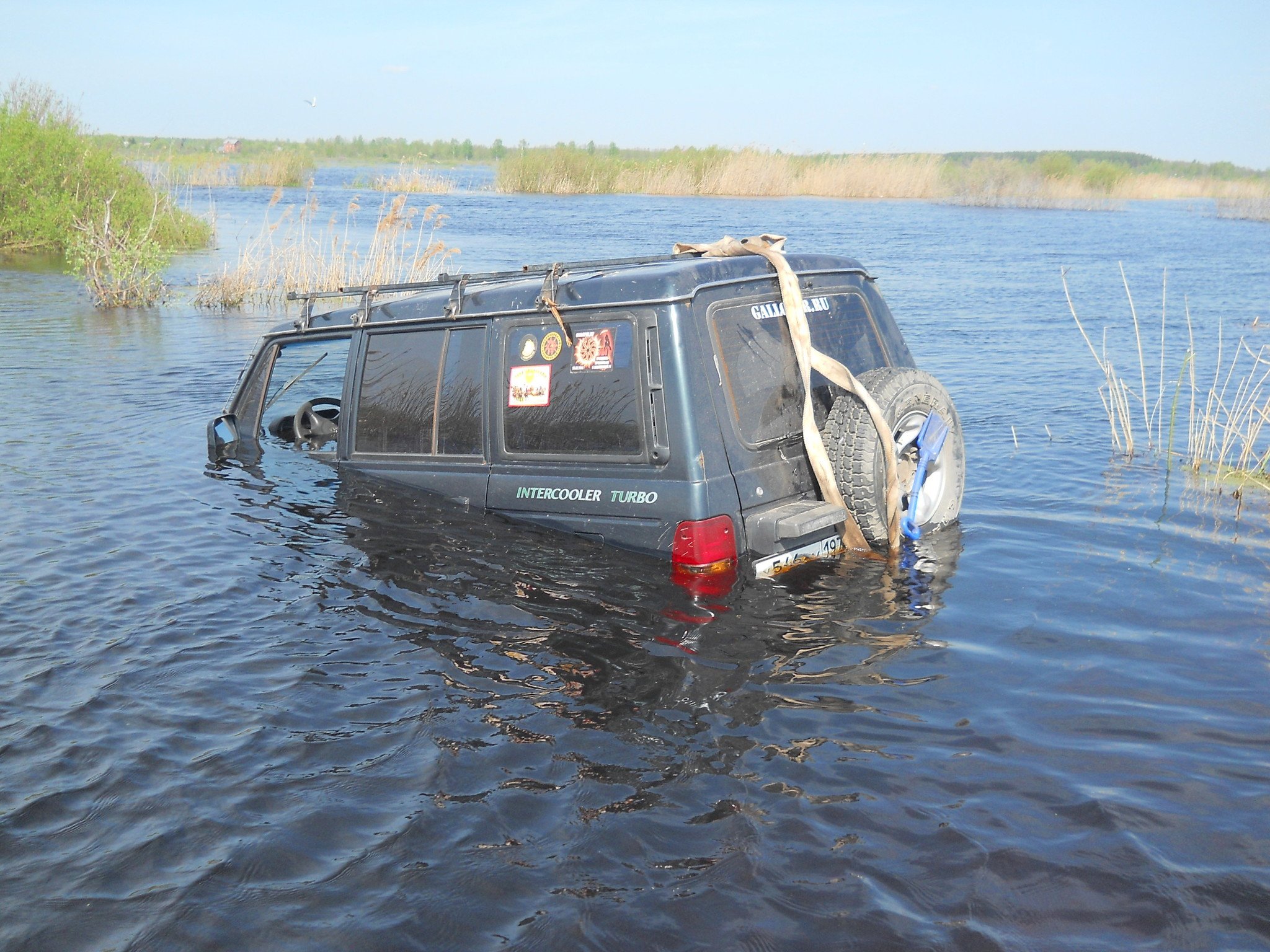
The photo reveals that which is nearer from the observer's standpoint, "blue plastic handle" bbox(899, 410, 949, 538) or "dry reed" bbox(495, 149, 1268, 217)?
"blue plastic handle" bbox(899, 410, 949, 538)

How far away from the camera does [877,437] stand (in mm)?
5426

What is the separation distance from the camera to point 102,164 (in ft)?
84.7

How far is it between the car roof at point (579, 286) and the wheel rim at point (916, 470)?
0.96m

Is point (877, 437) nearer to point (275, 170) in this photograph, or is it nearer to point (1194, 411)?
point (1194, 411)

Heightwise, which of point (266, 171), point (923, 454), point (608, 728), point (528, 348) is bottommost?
point (608, 728)

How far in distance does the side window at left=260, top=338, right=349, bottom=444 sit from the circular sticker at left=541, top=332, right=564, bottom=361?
6.57 feet

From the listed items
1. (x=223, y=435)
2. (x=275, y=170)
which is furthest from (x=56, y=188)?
(x=223, y=435)

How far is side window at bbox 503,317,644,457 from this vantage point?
17.6 ft

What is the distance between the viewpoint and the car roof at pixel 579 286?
207 inches

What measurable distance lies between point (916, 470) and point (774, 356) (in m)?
1.14

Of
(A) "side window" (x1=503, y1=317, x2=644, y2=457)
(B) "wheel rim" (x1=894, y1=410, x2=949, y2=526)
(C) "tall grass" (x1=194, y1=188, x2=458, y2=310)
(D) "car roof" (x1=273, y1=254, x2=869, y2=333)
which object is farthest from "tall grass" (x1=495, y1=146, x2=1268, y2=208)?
(A) "side window" (x1=503, y1=317, x2=644, y2=457)

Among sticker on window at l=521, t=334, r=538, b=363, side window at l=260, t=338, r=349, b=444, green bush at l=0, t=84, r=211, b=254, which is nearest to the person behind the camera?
sticker on window at l=521, t=334, r=538, b=363

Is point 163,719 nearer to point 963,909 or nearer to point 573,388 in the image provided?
point 573,388

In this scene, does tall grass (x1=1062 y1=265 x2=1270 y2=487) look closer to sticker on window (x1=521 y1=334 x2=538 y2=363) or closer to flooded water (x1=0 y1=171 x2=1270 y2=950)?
flooded water (x1=0 y1=171 x2=1270 y2=950)
